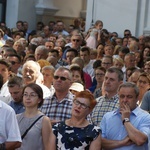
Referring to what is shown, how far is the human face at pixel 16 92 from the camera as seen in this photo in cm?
932

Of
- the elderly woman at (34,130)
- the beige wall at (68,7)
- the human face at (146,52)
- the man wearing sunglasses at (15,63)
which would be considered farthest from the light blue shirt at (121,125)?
the beige wall at (68,7)

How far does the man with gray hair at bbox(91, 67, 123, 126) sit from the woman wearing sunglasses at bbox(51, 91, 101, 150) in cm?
113

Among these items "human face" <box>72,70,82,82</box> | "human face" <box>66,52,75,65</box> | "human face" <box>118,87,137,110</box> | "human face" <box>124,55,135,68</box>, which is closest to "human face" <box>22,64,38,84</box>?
"human face" <box>72,70,82,82</box>

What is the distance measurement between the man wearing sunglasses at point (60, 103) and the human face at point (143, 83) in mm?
1847

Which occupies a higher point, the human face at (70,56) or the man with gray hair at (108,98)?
the human face at (70,56)

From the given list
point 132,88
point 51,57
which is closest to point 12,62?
point 51,57

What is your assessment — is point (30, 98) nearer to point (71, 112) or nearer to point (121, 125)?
point (71, 112)

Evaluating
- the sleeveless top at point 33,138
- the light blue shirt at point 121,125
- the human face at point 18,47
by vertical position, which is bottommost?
the sleeveless top at point 33,138

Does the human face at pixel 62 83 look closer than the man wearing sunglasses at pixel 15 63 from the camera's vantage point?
Yes

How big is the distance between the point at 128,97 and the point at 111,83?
1.40 metres

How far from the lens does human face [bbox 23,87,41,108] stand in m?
8.22

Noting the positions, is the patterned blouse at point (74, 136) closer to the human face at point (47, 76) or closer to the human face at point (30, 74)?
the human face at point (30, 74)

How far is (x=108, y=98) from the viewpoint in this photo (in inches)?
366

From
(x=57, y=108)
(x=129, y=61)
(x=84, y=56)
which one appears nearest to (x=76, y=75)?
(x=129, y=61)
